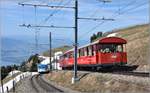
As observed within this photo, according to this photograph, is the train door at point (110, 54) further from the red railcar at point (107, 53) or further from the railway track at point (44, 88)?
the railway track at point (44, 88)

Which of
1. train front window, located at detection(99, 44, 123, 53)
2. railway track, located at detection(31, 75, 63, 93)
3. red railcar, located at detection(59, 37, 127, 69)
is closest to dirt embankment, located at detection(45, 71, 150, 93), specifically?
railway track, located at detection(31, 75, 63, 93)

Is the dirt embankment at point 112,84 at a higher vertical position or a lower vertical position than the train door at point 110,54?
lower

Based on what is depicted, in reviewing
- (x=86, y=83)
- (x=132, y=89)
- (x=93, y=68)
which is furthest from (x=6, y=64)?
(x=132, y=89)

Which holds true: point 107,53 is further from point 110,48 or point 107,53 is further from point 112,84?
point 112,84

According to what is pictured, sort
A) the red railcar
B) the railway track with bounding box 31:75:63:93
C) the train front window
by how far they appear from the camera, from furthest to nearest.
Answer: the train front window → the red railcar → the railway track with bounding box 31:75:63:93

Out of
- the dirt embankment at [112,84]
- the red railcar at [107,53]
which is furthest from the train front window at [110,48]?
the dirt embankment at [112,84]

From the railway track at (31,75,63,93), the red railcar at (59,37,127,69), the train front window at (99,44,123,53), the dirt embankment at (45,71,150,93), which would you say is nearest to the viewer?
the dirt embankment at (45,71,150,93)

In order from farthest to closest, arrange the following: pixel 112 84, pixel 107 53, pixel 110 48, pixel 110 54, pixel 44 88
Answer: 1. pixel 110 48
2. pixel 110 54
3. pixel 107 53
4. pixel 44 88
5. pixel 112 84

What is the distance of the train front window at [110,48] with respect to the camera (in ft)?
147

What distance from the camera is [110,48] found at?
45.5 m

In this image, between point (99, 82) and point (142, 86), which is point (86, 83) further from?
point (142, 86)

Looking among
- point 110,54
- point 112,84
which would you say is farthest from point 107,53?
point 112,84

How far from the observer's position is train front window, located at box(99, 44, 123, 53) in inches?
1763

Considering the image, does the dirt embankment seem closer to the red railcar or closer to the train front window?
the red railcar
